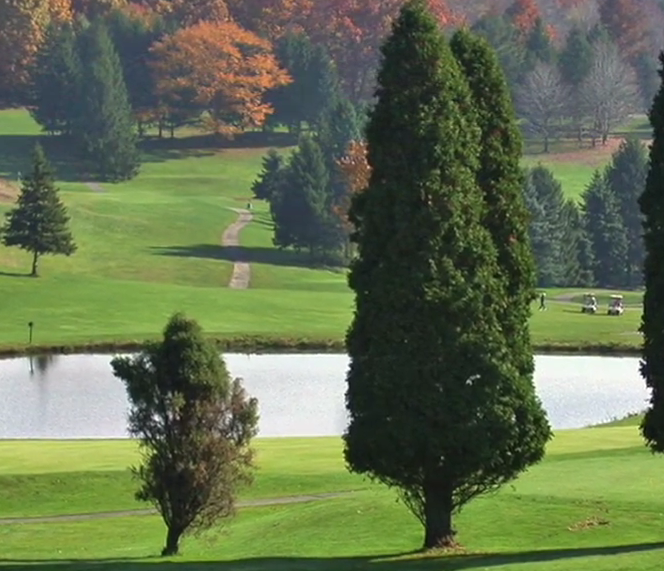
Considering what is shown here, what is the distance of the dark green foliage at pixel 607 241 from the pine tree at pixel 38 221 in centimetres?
3424

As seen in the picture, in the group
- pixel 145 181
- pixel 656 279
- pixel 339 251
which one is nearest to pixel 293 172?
pixel 339 251

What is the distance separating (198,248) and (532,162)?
4184 cm

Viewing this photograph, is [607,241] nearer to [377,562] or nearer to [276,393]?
[276,393]

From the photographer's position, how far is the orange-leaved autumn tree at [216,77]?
146000 mm

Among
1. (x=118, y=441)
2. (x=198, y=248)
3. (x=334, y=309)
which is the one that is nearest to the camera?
(x=118, y=441)

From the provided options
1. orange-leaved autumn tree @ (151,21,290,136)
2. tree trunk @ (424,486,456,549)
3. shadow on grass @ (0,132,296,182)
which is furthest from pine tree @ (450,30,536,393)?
orange-leaved autumn tree @ (151,21,290,136)

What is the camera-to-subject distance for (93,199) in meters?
121

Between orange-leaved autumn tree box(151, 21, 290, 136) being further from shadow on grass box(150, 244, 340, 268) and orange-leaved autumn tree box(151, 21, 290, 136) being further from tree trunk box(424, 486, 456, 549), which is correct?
tree trunk box(424, 486, 456, 549)

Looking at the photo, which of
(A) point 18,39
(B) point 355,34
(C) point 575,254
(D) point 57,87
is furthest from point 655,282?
(B) point 355,34

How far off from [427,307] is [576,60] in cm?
13844

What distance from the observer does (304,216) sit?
367ft

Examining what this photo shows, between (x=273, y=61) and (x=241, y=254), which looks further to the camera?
(x=273, y=61)

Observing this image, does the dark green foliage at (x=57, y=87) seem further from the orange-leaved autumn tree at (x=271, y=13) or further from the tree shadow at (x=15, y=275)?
the tree shadow at (x=15, y=275)

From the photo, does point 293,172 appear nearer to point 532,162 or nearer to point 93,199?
point 93,199
